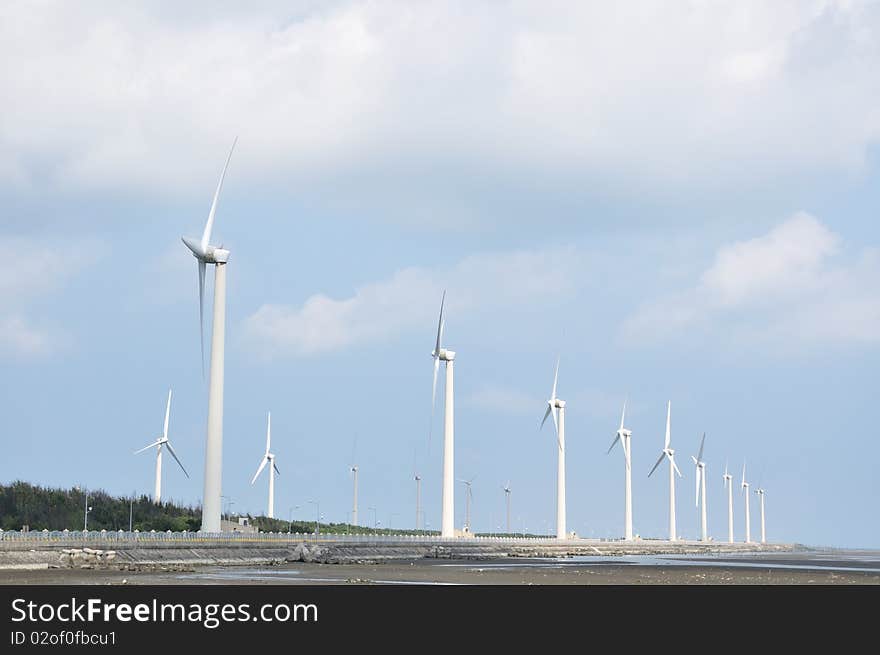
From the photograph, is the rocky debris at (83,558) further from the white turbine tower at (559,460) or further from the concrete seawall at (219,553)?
the white turbine tower at (559,460)

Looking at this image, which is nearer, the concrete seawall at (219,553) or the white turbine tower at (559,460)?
the concrete seawall at (219,553)

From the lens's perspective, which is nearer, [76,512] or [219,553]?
[219,553]

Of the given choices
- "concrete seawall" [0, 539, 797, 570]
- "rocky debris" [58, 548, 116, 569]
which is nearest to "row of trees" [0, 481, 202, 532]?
"concrete seawall" [0, 539, 797, 570]

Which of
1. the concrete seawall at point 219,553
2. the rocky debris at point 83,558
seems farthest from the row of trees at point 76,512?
the rocky debris at point 83,558

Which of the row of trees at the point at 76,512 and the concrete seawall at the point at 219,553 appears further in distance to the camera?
the row of trees at the point at 76,512

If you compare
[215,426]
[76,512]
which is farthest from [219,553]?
[76,512]

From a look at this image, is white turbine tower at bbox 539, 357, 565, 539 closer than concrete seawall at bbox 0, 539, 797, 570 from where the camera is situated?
No

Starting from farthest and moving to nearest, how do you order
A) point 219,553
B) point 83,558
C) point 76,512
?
1. point 76,512
2. point 219,553
3. point 83,558

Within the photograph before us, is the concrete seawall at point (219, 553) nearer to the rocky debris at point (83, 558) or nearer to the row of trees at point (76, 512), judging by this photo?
the rocky debris at point (83, 558)

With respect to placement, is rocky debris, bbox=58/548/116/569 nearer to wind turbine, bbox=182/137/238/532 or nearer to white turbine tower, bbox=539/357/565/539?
wind turbine, bbox=182/137/238/532

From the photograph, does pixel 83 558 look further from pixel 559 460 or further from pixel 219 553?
pixel 559 460
